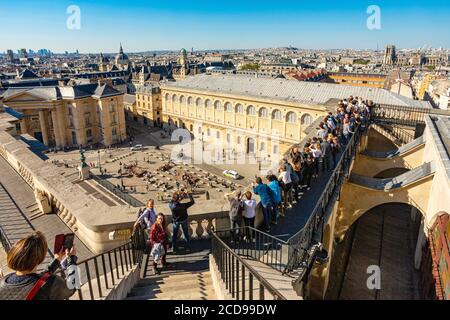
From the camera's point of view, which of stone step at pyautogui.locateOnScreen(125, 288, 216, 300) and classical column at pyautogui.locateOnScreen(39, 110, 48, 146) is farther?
classical column at pyautogui.locateOnScreen(39, 110, 48, 146)

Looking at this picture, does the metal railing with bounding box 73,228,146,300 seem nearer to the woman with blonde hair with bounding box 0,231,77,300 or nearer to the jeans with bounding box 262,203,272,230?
the woman with blonde hair with bounding box 0,231,77,300

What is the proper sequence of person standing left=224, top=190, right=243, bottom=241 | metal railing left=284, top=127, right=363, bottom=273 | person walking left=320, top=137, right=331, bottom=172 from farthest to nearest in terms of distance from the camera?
1. person walking left=320, top=137, right=331, bottom=172
2. person standing left=224, top=190, right=243, bottom=241
3. metal railing left=284, top=127, right=363, bottom=273

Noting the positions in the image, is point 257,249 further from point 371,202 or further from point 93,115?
point 93,115

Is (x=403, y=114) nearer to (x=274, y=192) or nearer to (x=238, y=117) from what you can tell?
(x=274, y=192)

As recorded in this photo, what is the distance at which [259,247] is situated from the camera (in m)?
7.29

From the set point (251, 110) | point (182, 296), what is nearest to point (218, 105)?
point (251, 110)

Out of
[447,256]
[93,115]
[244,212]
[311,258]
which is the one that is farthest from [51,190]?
[93,115]

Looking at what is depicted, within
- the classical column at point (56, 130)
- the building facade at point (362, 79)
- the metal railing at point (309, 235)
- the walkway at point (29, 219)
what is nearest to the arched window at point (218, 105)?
the classical column at point (56, 130)

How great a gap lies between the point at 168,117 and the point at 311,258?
5755 centimetres

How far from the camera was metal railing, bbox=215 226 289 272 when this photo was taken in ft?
22.6

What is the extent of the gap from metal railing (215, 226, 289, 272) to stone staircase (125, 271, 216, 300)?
3.28ft

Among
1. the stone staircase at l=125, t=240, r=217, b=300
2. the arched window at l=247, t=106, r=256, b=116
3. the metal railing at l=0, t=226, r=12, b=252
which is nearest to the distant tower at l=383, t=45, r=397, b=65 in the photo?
the arched window at l=247, t=106, r=256, b=116

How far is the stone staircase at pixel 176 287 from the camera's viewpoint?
245 inches

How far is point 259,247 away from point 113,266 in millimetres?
3238
